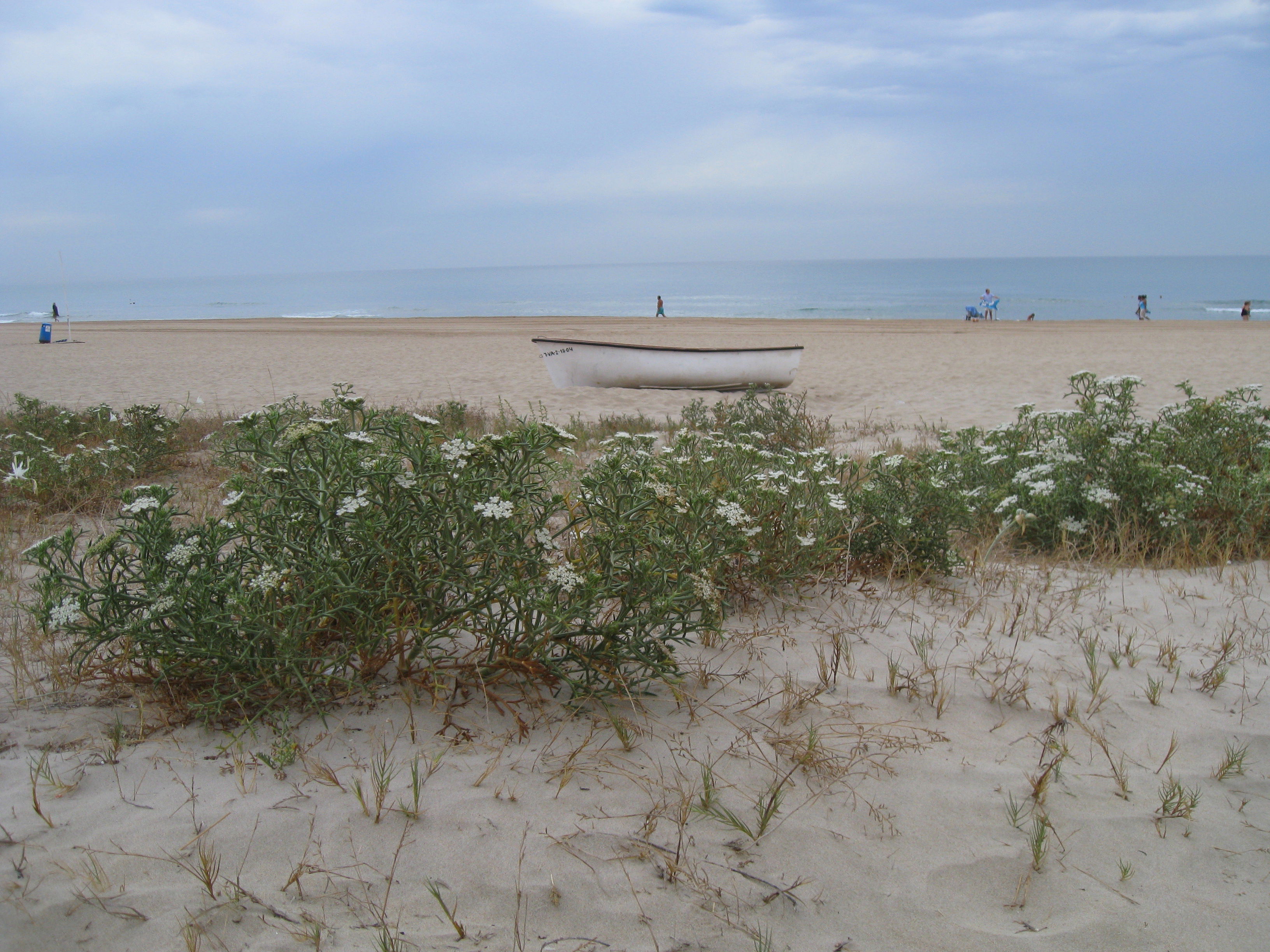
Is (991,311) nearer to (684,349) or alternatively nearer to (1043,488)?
(684,349)

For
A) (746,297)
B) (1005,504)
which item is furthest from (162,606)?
(746,297)

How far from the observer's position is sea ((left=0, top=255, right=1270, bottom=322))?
4916cm

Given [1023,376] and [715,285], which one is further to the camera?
[715,285]

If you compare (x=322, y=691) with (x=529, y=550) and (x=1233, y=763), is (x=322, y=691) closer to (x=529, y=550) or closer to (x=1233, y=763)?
(x=529, y=550)

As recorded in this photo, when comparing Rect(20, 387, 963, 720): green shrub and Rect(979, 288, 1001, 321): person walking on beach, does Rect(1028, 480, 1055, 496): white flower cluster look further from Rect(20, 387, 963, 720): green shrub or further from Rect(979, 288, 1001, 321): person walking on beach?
Rect(979, 288, 1001, 321): person walking on beach

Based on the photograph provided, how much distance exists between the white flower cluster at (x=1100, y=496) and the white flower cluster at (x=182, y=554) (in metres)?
4.24

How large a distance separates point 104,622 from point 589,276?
148 m

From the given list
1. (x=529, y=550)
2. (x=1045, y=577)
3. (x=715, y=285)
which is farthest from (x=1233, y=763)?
(x=715, y=285)

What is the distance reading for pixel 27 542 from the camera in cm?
405

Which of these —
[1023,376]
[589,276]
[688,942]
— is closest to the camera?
[688,942]

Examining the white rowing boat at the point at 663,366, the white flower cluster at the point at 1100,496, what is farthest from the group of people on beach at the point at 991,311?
the white flower cluster at the point at 1100,496

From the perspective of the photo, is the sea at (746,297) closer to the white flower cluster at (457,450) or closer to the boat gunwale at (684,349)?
the boat gunwale at (684,349)

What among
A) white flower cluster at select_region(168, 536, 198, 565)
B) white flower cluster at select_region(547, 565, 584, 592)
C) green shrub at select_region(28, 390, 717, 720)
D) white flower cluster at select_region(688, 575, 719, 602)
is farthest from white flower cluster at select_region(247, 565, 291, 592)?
white flower cluster at select_region(688, 575, 719, 602)

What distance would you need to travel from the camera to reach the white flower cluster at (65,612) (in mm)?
2189
